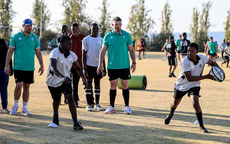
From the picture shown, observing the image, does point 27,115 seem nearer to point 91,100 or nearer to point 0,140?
point 91,100

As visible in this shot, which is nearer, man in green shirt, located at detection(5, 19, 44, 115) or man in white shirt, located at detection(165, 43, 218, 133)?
man in white shirt, located at detection(165, 43, 218, 133)

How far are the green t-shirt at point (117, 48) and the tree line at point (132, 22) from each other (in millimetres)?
51969

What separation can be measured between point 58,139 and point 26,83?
2574 millimetres

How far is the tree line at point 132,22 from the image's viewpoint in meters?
61.6

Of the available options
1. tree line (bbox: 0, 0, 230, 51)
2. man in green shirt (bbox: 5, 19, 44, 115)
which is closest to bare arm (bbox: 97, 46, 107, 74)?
man in green shirt (bbox: 5, 19, 44, 115)

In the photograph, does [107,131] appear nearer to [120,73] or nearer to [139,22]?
[120,73]

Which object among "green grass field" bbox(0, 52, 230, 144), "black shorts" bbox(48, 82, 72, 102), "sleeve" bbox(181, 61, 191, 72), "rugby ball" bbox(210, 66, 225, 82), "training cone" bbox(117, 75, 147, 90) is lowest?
"green grass field" bbox(0, 52, 230, 144)

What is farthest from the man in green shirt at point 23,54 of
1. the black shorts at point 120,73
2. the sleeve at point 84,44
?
the black shorts at point 120,73

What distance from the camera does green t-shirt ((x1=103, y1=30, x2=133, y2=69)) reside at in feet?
29.3

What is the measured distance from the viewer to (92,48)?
375 inches

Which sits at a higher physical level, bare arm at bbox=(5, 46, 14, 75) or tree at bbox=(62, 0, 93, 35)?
tree at bbox=(62, 0, 93, 35)

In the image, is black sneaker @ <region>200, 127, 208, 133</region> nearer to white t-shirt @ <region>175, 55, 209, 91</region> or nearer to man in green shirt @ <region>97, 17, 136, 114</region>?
white t-shirt @ <region>175, 55, 209, 91</region>

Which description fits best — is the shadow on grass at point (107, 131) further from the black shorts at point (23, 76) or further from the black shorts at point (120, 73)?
the black shorts at point (120, 73)

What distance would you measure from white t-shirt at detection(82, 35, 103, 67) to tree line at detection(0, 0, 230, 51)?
51375 mm
